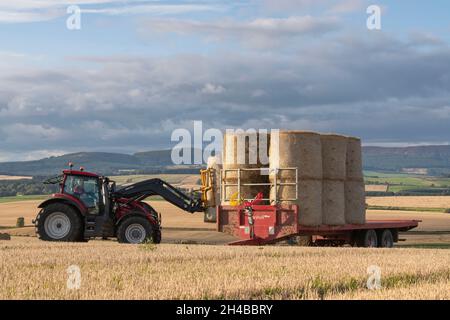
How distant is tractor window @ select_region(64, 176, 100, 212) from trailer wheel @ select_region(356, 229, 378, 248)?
26.3 ft

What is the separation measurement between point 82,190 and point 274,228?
556cm

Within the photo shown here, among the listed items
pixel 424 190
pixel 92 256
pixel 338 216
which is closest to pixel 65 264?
pixel 92 256

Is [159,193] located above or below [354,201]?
above

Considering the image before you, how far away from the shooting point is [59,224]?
877 inches

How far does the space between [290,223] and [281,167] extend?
62.6 inches

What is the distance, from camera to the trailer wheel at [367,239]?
23953 millimetres

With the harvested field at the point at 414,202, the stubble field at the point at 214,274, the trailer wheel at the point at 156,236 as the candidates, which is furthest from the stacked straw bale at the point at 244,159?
the harvested field at the point at 414,202

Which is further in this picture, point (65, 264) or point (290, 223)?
point (290, 223)

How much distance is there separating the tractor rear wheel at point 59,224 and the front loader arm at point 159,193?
1.57 metres

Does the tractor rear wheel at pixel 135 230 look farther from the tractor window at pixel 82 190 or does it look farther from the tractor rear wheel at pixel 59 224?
the tractor rear wheel at pixel 59 224

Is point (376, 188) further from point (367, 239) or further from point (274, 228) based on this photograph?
point (274, 228)

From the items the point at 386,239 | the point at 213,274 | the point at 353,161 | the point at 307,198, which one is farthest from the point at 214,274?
the point at 386,239
